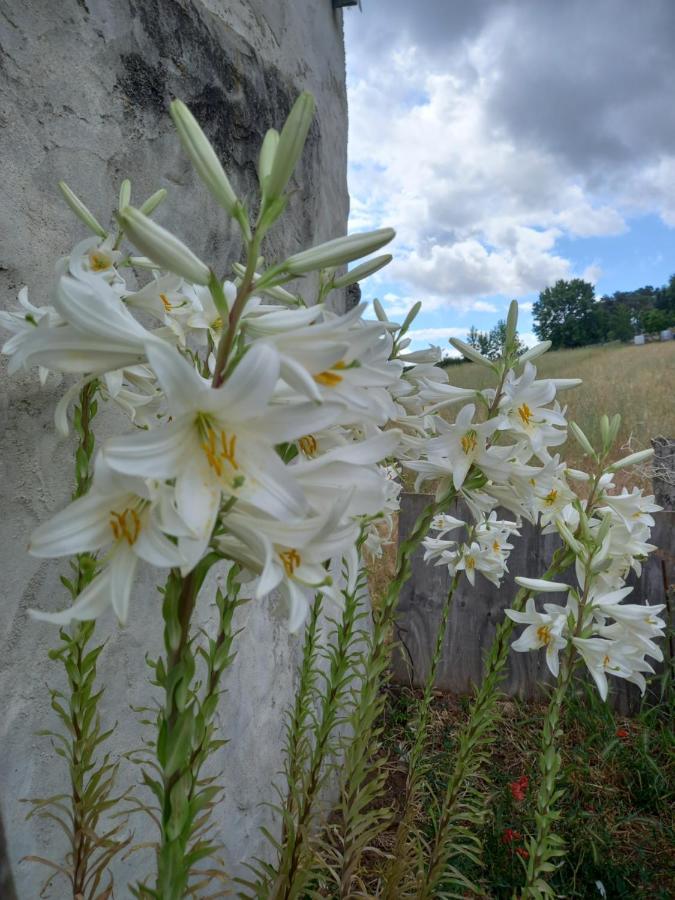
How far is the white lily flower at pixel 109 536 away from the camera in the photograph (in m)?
0.52

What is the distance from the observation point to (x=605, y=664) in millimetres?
1379

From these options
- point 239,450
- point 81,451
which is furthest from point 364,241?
point 81,451

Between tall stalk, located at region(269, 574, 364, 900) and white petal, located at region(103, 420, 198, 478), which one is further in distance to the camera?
tall stalk, located at region(269, 574, 364, 900)

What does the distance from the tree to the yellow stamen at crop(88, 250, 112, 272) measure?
42.9m

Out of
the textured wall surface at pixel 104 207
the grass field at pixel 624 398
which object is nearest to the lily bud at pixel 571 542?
the textured wall surface at pixel 104 207

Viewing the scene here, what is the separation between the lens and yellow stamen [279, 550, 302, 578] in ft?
1.91

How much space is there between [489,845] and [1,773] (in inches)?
73.2

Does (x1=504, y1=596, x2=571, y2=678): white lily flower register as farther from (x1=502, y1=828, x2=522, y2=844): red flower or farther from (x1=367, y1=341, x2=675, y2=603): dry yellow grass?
(x1=367, y1=341, x2=675, y2=603): dry yellow grass

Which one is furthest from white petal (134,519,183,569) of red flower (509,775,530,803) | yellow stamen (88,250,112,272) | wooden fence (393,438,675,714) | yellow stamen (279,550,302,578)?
wooden fence (393,438,675,714)

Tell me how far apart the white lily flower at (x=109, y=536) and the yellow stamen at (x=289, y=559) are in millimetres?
108

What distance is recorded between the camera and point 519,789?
2.29 metres

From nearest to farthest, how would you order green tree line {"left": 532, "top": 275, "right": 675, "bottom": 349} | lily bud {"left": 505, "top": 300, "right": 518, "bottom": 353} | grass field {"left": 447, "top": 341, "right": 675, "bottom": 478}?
lily bud {"left": 505, "top": 300, "right": 518, "bottom": 353}, grass field {"left": 447, "top": 341, "right": 675, "bottom": 478}, green tree line {"left": 532, "top": 275, "right": 675, "bottom": 349}

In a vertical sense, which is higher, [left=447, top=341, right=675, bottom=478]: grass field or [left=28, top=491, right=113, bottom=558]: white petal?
[left=447, top=341, right=675, bottom=478]: grass field

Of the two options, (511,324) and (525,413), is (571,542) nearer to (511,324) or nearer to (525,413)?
(525,413)
